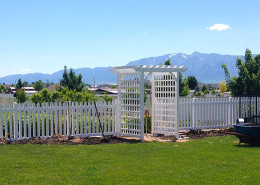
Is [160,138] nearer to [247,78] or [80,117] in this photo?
[80,117]

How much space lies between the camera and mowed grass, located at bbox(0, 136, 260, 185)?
7176 mm

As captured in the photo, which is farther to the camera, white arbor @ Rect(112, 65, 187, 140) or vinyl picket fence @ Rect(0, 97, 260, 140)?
white arbor @ Rect(112, 65, 187, 140)

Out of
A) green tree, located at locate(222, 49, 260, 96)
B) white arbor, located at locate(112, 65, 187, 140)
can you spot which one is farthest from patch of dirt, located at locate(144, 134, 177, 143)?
green tree, located at locate(222, 49, 260, 96)

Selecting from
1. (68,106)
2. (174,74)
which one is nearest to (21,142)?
(68,106)

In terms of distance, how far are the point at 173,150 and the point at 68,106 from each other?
4.12 meters

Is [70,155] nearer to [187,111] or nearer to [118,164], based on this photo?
[118,164]

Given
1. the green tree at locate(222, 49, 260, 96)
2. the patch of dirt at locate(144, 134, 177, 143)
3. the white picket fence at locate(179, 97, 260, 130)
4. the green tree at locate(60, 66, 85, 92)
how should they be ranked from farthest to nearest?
the green tree at locate(60, 66, 85, 92) → the green tree at locate(222, 49, 260, 96) → the white picket fence at locate(179, 97, 260, 130) → the patch of dirt at locate(144, 134, 177, 143)

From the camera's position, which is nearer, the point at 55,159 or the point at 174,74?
the point at 55,159

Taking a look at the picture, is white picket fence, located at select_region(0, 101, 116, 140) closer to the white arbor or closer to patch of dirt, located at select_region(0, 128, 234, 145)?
patch of dirt, located at select_region(0, 128, 234, 145)

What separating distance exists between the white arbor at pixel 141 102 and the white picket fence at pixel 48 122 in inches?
20.0

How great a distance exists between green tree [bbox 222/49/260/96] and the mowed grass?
7937 mm

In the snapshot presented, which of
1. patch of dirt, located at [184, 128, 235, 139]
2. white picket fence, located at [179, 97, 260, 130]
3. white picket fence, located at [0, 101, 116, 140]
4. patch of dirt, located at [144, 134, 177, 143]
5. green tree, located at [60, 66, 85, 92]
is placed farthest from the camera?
green tree, located at [60, 66, 85, 92]

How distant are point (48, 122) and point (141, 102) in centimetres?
320

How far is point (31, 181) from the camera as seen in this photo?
704cm
